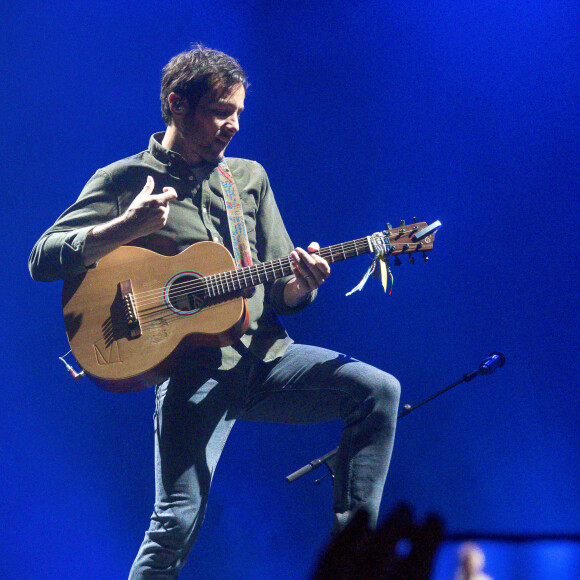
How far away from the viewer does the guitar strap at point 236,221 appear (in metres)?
2.28

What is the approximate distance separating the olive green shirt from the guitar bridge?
183 mm

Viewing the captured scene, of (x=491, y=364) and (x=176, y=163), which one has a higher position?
(x=176, y=163)

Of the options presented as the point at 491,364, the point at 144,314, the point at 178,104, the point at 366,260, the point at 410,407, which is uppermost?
the point at 178,104

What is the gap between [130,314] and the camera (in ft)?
6.77

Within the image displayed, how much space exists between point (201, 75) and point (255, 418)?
1370 mm

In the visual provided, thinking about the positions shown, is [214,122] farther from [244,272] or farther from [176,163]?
[244,272]

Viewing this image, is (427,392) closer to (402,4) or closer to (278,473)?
(278,473)

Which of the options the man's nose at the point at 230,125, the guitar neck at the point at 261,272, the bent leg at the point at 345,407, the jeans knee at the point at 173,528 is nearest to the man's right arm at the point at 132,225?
the guitar neck at the point at 261,272

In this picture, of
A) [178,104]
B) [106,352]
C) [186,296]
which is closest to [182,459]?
[106,352]

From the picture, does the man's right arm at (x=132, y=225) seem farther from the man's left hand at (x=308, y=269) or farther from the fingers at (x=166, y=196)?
the man's left hand at (x=308, y=269)

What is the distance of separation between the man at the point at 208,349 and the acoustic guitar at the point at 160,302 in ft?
0.25

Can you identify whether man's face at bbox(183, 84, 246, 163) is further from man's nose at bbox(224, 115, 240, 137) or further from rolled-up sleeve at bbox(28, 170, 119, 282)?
rolled-up sleeve at bbox(28, 170, 119, 282)

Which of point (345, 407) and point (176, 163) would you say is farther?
point (176, 163)

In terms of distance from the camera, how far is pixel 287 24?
10.2 feet
